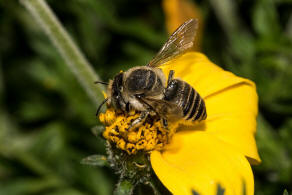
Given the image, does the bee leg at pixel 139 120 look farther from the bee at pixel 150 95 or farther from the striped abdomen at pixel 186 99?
the striped abdomen at pixel 186 99

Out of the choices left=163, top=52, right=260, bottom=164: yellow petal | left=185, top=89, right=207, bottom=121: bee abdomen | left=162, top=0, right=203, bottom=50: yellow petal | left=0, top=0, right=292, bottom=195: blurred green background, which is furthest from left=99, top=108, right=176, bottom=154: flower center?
left=162, top=0, right=203, bottom=50: yellow petal

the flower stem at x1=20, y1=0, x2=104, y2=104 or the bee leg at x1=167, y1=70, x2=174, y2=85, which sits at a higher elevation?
the flower stem at x1=20, y1=0, x2=104, y2=104

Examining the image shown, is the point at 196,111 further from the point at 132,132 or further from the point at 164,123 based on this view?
the point at 132,132

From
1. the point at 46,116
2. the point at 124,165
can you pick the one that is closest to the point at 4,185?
the point at 46,116

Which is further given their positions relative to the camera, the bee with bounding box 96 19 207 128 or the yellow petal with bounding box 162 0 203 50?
the yellow petal with bounding box 162 0 203 50

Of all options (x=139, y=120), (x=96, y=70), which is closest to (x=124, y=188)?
(x=139, y=120)

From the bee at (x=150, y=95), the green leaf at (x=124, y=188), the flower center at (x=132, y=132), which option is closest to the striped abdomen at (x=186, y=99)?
the bee at (x=150, y=95)

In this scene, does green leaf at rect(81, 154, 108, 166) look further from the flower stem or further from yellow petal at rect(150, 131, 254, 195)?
the flower stem
